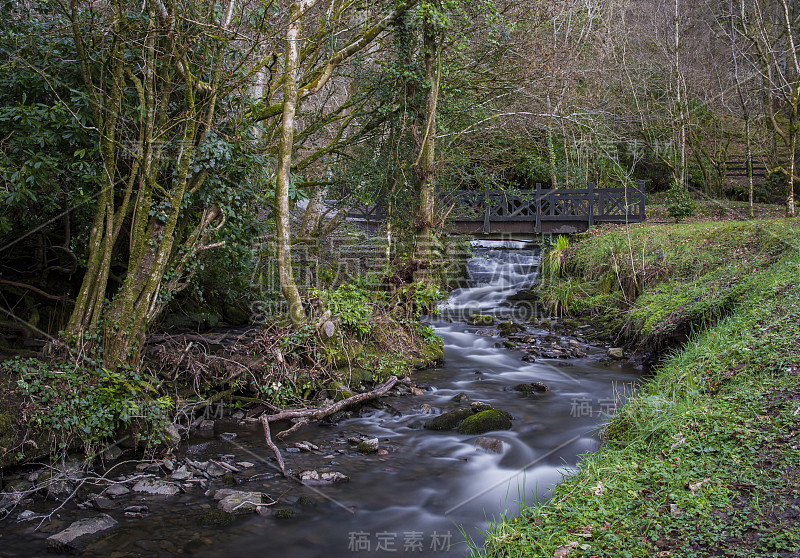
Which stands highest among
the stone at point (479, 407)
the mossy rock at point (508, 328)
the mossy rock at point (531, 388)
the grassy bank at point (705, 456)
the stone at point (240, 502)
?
the grassy bank at point (705, 456)

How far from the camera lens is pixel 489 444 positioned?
20.5ft

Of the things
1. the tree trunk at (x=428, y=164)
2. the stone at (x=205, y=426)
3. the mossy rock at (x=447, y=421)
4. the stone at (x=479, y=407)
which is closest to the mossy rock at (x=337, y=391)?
the mossy rock at (x=447, y=421)

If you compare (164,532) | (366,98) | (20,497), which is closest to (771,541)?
(164,532)

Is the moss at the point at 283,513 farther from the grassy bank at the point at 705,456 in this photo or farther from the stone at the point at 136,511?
the grassy bank at the point at 705,456

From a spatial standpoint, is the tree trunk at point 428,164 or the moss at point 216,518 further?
the tree trunk at point 428,164

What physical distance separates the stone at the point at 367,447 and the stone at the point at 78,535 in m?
2.52

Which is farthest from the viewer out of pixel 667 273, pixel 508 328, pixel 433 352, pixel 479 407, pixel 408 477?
pixel 508 328

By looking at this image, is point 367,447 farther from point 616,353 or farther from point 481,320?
point 481,320

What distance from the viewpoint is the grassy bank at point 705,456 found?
3389 millimetres

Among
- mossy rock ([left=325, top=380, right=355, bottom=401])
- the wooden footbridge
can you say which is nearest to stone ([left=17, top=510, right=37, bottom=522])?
mossy rock ([left=325, top=380, right=355, bottom=401])

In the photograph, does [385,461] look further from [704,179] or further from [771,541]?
[704,179]

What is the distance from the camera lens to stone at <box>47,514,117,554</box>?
13.5ft

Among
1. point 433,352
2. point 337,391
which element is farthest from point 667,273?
point 337,391

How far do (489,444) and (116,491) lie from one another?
3.85 m
